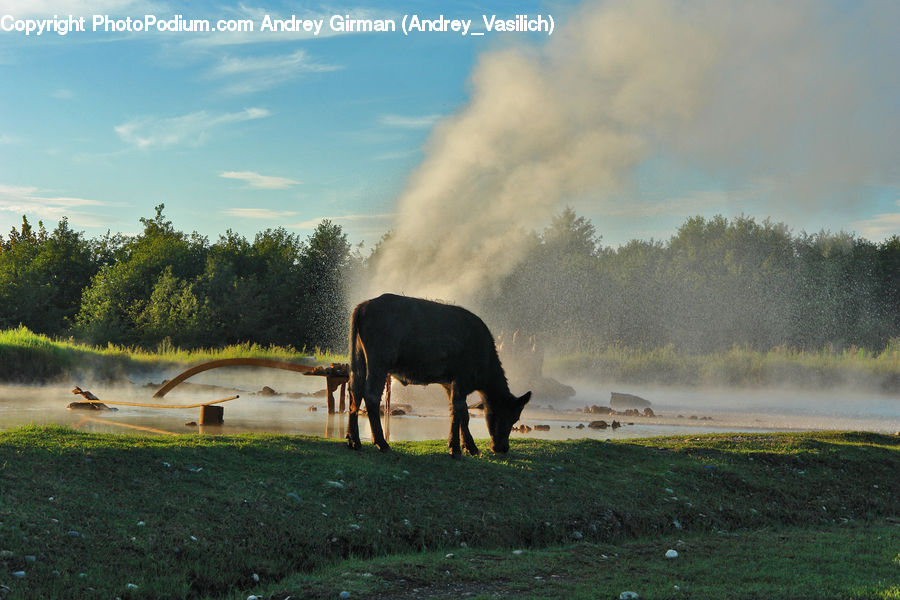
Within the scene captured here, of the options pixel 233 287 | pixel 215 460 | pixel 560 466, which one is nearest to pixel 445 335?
pixel 560 466

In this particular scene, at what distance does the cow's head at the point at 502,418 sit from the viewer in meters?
13.8

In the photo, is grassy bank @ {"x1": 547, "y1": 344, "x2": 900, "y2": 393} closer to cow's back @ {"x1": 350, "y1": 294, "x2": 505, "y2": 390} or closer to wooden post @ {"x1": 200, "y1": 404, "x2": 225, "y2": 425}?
wooden post @ {"x1": 200, "y1": 404, "x2": 225, "y2": 425}

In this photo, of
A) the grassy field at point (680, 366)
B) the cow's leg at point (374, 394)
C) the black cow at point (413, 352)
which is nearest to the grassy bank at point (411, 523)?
the cow's leg at point (374, 394)

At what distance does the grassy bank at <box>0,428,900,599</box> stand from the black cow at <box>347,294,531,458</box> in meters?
0.79

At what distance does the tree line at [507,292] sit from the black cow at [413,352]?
41838 mm

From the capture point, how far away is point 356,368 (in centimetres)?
1265

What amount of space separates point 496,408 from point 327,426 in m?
8.28

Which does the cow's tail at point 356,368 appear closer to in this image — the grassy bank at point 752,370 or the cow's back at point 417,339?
the cow's back at point 417,339

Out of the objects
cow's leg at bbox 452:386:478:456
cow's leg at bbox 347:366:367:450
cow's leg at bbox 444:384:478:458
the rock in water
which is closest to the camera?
cow's leg at bbox 347:366:367:450

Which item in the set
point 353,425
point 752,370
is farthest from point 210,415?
point 752,370

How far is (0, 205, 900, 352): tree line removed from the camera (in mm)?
61500

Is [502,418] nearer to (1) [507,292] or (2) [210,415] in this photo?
(2) [210,415]

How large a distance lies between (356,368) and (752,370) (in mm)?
35644

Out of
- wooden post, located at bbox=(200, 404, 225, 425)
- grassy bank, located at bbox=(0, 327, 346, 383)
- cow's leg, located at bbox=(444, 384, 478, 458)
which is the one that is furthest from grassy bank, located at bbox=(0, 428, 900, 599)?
grassy bank, located at bbox=(0, 327, 346, 383)
